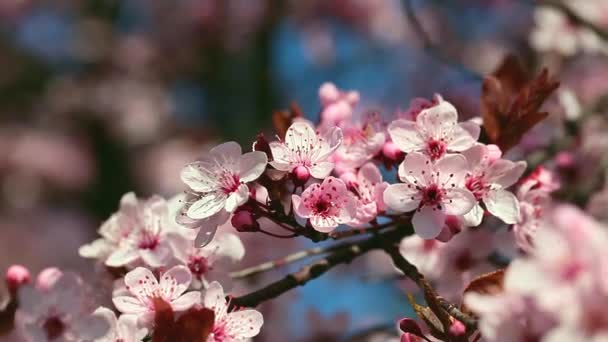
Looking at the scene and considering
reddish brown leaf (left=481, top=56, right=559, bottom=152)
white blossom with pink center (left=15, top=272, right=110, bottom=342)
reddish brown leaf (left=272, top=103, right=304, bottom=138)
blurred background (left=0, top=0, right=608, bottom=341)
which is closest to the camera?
white blossom with pink center (left=15, top=272, right=110, bottom=342)

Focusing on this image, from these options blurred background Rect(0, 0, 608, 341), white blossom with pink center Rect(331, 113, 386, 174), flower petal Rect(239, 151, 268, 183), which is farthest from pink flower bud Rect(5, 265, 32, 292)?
blurred background Rect(0, 0, 608, 341)

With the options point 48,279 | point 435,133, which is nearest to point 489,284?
point 435,133

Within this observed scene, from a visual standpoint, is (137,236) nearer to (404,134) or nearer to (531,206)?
(404,134)

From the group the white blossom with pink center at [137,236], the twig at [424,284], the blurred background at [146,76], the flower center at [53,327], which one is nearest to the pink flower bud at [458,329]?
the twig at [424,284]

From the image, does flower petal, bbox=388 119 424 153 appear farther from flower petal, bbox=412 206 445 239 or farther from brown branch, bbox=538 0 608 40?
brown branch, bbox=538 0 608 40

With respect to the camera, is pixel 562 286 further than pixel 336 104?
No
